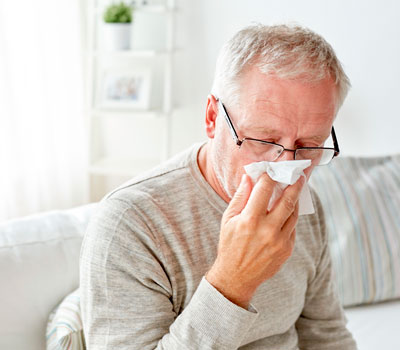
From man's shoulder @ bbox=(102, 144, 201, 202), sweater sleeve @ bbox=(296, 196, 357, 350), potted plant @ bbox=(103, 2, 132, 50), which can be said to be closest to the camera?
man's shoulder @ bbox=(102, 144, 201, 202)

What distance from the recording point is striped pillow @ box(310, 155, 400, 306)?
197cm

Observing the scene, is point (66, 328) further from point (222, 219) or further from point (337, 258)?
point (337, 258)

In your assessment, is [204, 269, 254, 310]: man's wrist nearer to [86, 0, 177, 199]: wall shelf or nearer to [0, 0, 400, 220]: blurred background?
[0, 0, 400, 220]: blurred background

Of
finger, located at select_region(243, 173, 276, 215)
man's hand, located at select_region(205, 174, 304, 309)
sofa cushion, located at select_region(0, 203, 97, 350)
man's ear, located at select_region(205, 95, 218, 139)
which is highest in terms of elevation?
man's ear, located at select_region(205, 95, 218, 139)

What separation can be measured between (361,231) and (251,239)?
1116 millimetres

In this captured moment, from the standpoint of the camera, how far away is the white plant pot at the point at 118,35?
296 centimetres

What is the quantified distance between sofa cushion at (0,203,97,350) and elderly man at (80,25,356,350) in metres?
0.24

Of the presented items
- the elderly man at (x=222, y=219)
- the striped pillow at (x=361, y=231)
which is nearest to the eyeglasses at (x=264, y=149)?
the elderly man at (x=222, y=219)

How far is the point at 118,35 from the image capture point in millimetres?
2973

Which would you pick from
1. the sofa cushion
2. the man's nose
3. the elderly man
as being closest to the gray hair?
Result: the elderly man

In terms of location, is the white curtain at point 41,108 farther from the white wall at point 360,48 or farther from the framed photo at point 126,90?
the white wall at point 360,48

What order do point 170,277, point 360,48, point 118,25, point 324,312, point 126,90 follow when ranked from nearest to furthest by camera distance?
point 170,277 → point 324,312 → point 360,48 → point 118,25 → point 126,90

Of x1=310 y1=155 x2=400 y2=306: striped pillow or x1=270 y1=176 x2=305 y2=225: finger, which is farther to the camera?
x1=310 y1=155 x2=400 y2=306: striped pillow

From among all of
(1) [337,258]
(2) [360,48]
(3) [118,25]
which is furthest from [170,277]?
(3) [118,25]
